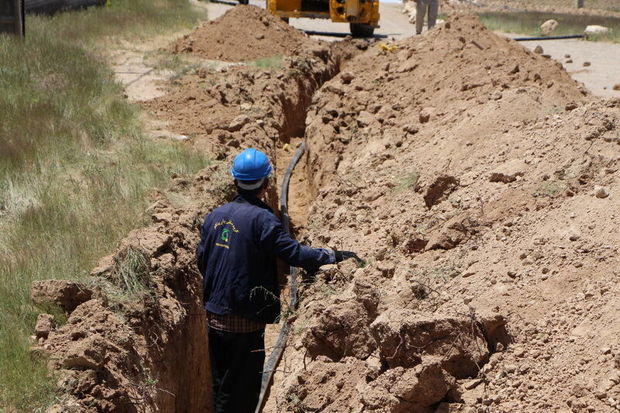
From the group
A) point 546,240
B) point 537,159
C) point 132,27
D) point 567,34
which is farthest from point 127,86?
point 567,34

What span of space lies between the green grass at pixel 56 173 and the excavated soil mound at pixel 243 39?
2.62 meters

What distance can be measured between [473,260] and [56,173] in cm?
507

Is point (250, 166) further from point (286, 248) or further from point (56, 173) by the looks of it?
point (56, 173)

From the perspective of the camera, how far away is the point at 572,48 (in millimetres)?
21406

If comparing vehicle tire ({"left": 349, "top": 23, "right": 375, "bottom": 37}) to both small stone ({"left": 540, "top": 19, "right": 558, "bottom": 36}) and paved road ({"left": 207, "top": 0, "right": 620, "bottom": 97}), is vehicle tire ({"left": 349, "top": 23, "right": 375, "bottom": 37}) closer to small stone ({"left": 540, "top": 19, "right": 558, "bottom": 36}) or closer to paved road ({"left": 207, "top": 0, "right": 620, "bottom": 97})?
paved road ({"left": 207, "top": 0, "right": 620, "bottom": 97})

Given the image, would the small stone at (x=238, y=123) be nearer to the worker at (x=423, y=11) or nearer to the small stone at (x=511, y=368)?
the worker at (x=423, y=11)

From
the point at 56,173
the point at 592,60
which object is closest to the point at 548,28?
the point at 592,60

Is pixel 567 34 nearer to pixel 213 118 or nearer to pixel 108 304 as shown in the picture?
pixel 213 118

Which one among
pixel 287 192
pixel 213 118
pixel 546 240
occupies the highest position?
pixel 546 240

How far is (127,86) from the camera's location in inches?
608

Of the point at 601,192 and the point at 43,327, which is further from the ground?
the point at 601,192

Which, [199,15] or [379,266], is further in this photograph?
[199,15]

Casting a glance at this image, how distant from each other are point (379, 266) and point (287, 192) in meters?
5.79

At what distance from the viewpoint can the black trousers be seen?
257 inches
